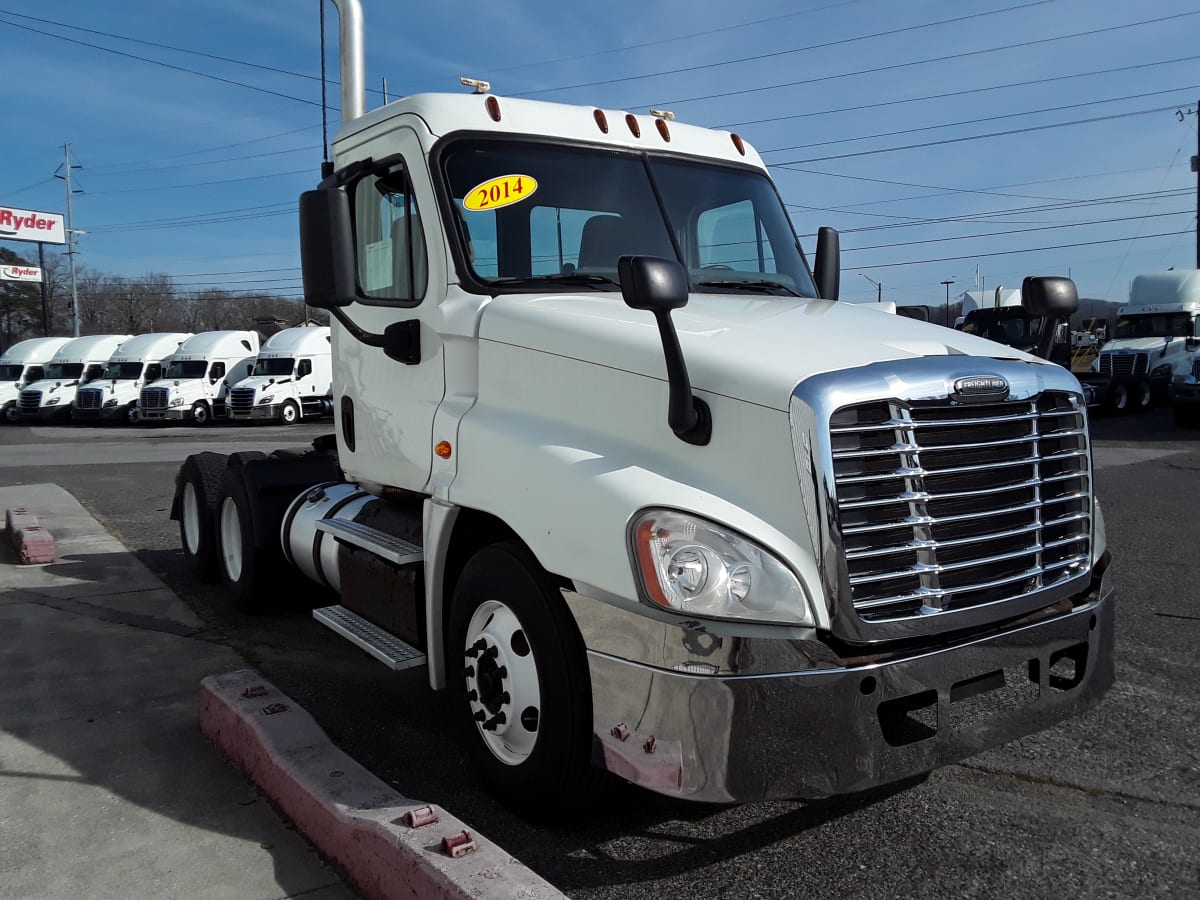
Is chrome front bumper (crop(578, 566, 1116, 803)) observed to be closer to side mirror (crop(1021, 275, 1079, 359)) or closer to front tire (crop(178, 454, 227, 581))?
side mirror (crop(1021, 275, 1079, 359))

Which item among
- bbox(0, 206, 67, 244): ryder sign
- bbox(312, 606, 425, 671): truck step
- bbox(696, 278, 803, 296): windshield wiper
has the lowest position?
bbox(312, 606, 425, 671): truck step

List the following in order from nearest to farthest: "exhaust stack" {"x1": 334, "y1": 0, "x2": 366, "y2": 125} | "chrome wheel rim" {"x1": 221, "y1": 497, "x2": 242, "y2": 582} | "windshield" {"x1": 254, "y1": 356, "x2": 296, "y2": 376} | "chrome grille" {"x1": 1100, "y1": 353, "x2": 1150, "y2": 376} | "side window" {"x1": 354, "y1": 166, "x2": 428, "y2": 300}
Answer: "side window" {"x1": 354, "y1": 166, "x2": 428, "y2": 300}, "exhaust stack" {"x1": 334, "y1": 0, "x2": 366, "y2": 125}, "chrome wheel rim" {"x1": 221, "y1": 497, "x2": 242, "y2": 582}, "chrome grille" {"x1": 1100, "y1": 353, "x2": 1150, "y2": 376}, "windshield" {"x1": 254, "y1": 356, "x2": 296, "y2": 376}

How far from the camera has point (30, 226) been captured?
61219 millimetres

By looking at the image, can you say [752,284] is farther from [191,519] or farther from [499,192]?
[191,519]

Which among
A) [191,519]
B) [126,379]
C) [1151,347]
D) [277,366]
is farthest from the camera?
[126,379]

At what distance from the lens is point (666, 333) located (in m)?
2.93

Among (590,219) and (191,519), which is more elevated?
(590,219)

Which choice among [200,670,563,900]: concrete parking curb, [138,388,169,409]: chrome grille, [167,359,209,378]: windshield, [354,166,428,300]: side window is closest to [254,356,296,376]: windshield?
[167,359,209,378]: windshield

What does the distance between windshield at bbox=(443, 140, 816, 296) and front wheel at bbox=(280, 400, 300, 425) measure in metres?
27.4

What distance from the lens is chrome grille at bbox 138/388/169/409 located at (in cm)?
3100

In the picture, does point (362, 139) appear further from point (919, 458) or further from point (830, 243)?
point (919, 458)

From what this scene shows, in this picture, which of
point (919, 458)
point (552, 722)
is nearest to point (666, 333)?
point (919, 458)

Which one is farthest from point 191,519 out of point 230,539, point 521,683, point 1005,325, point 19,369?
point 19,369

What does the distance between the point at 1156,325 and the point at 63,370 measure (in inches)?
1366
